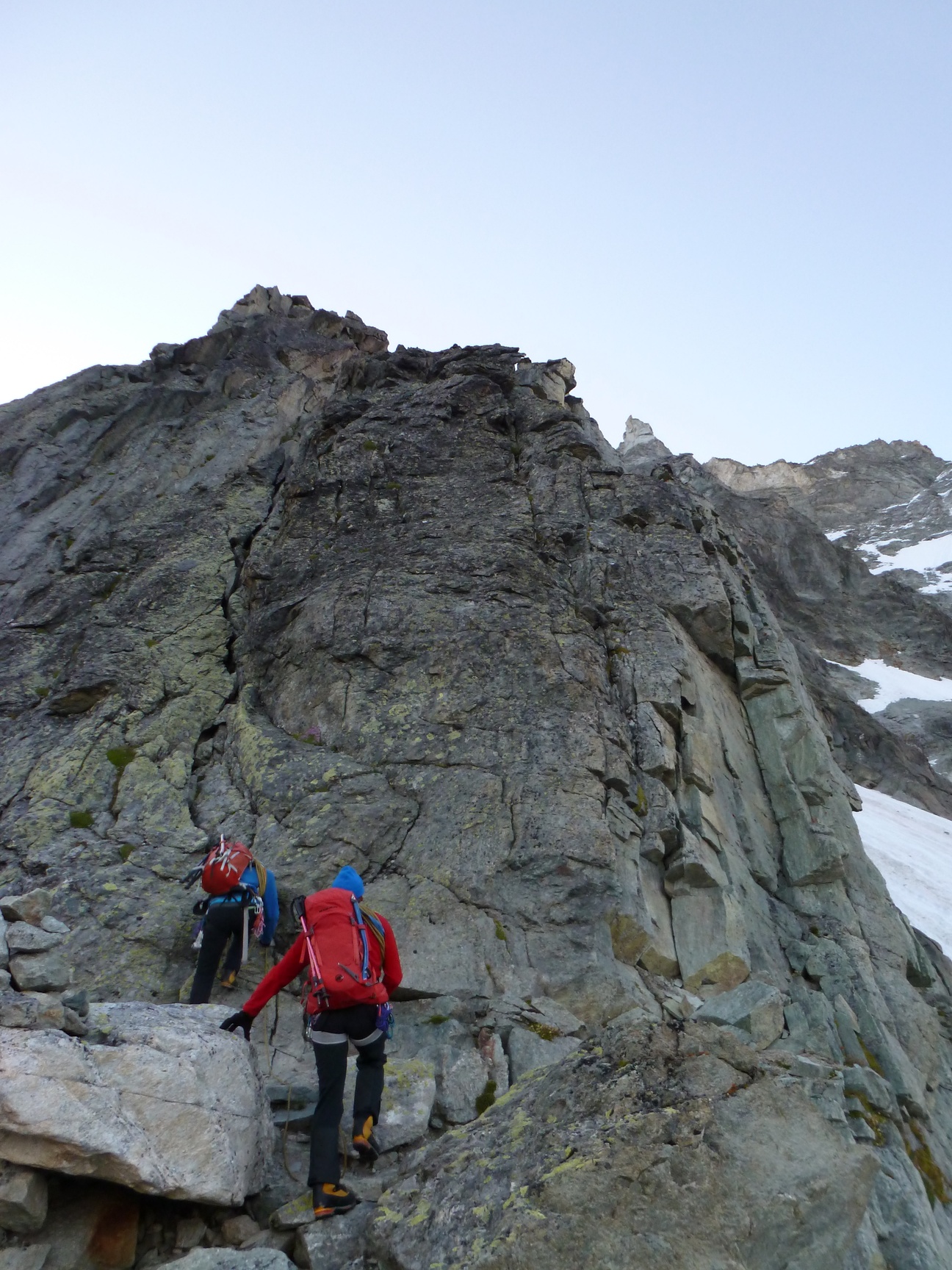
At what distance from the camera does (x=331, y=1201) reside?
731 centimetres

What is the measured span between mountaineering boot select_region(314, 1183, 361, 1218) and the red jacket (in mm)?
1759

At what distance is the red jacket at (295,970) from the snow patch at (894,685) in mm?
77232

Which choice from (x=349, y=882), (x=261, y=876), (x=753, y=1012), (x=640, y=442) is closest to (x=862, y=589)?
(x=640, y=442)

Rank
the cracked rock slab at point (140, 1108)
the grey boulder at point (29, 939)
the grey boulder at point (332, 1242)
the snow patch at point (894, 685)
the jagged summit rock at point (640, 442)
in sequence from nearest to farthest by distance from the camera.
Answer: the cracked rock slab at point (140, 1108)
the grey boulder at point (332, 1242)
the grey boulder at point (29, 939)
the snow patch at point (894, 685)
the jagged summit rock at point (640, 442)

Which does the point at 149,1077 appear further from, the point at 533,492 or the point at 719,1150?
the point at 533,492

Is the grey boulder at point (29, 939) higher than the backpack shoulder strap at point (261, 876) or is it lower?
lower

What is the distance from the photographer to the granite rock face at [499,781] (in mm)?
7652

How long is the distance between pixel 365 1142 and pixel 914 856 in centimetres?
4507

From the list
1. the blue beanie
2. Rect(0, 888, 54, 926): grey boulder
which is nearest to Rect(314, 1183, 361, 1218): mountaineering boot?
the blue beanie

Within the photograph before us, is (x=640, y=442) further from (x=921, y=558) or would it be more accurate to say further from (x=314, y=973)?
(x=314, y=973)

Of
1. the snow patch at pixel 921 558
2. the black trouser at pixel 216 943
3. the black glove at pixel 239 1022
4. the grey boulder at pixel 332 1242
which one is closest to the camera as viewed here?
the grey boulder at pixel 332 1242

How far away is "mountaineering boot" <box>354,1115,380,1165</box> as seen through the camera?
816 centimetres

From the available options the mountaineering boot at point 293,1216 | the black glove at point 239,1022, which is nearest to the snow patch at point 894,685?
the black glove at point 239,1022

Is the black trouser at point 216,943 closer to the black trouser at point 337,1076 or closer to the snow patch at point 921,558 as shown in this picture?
the black trouser at point 337,1076
